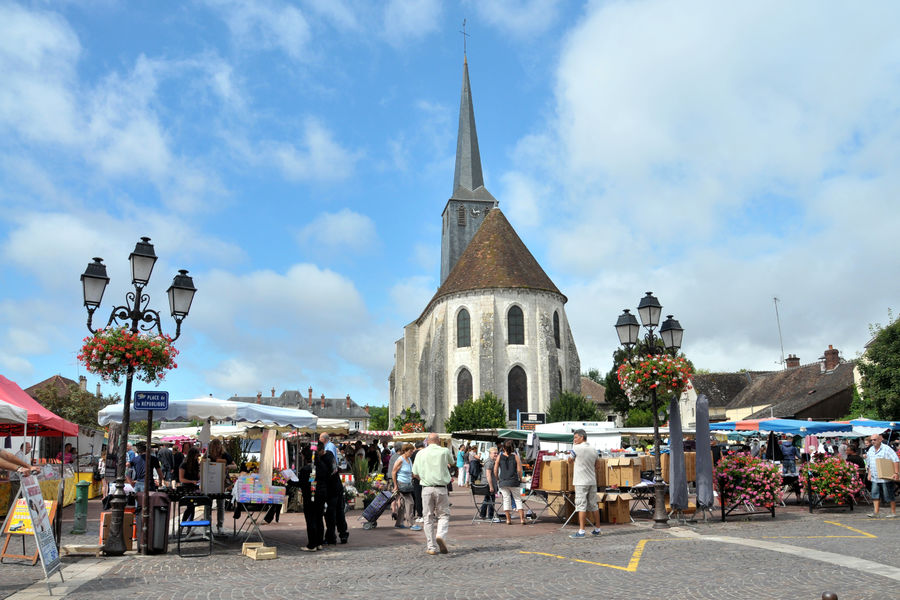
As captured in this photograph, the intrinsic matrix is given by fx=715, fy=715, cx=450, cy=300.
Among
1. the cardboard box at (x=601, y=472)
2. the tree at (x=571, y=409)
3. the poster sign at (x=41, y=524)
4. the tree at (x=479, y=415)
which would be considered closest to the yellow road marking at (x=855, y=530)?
the cardboard box at (x=601, y=472)

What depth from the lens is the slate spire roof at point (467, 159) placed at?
70.1 metres

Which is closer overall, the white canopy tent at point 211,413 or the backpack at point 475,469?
the white canopy tent at point 211,413

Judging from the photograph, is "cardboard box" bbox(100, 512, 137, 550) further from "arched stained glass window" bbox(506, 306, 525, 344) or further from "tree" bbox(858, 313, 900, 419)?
"arched stained glass window" bbox(506, 306, 525, 344)

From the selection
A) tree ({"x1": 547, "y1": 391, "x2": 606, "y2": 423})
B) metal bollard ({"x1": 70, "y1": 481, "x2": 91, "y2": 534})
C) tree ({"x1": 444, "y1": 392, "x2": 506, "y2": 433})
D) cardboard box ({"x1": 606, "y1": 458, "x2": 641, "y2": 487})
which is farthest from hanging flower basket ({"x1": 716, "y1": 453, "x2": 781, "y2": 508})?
tree ({"x1": 547, "y1": 391, "x2": 606, "y2": 423})

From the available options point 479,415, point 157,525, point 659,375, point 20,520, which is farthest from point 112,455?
point 479,415

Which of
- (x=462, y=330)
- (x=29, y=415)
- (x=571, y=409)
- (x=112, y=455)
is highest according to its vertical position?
(x=462, y=330)

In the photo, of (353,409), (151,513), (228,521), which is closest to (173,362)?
(151,513)

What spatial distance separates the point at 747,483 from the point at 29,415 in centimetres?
1399

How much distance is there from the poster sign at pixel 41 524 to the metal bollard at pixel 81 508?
4.98 m

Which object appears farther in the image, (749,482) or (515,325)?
(515,325)

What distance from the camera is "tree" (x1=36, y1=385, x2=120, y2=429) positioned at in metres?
41.4

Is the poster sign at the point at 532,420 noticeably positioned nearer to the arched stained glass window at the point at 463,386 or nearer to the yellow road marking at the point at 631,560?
the arched stained glass window at the point at 463,386

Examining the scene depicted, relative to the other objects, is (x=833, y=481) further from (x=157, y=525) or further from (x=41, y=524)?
(x=41, y=524)

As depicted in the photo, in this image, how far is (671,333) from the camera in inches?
624
